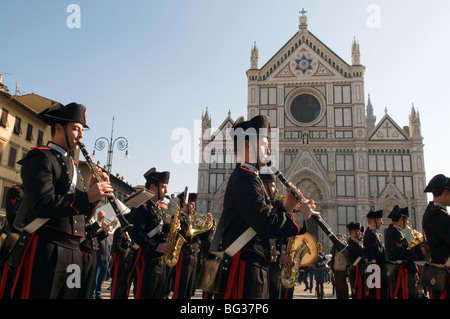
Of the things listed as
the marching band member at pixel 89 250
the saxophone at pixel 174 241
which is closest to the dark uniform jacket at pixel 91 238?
the marching band member at pixel 89 250

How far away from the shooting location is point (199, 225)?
9461 mm

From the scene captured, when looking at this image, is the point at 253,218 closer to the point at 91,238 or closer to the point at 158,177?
the point at 158,177

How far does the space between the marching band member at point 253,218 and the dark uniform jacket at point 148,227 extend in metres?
2.85

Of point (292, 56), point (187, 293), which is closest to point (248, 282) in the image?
point (187, 293)

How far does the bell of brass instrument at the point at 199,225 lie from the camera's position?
350 inches

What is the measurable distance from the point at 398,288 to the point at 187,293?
503 cm

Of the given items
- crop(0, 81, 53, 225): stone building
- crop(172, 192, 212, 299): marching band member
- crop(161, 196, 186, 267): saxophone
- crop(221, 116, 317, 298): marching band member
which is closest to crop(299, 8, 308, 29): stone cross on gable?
crop(0, 81, 53, 225): stone building

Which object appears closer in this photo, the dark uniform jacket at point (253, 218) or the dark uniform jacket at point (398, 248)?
the dark uniform jacket at point (253, 218)

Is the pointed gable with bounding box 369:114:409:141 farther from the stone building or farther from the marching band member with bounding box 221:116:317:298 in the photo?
the marching band member with bounding box 221:116:317:298

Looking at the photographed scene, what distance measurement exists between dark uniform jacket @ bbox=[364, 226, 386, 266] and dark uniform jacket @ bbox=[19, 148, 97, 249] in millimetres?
7337

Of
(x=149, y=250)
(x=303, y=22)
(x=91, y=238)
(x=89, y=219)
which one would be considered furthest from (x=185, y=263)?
(x=303, y=22)

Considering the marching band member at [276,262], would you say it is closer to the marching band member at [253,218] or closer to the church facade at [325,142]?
the marching band member at [253,218]

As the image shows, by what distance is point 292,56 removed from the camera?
45094mm

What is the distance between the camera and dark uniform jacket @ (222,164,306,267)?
11.6 ft
